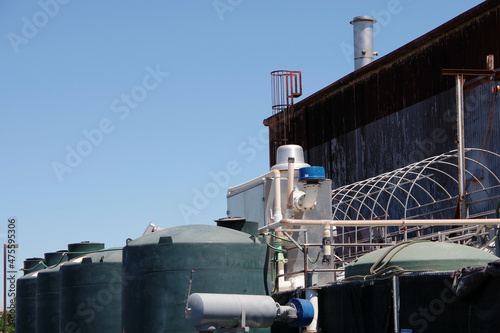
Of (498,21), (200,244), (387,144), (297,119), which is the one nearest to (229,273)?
(200,244)

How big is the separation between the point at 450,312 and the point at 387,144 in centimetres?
2197

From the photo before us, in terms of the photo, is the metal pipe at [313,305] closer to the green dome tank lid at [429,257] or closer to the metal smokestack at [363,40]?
the green dome tank lid at [429,257]

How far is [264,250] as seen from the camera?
14781mm

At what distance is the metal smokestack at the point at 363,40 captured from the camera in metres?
41.4

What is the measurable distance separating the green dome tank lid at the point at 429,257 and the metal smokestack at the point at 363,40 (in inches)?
1103

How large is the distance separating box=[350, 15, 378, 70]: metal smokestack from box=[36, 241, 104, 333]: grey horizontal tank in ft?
75.9

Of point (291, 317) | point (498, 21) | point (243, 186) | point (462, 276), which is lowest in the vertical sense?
point (291, 317)

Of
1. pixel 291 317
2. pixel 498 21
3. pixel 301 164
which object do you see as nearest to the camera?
pixel 291 317

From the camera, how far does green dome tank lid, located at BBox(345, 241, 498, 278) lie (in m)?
13.6

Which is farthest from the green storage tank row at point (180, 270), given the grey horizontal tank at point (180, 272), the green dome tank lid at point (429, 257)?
the green dome tank lid at point (429, 257)

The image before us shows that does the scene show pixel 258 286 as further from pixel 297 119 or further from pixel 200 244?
pixel 297 119

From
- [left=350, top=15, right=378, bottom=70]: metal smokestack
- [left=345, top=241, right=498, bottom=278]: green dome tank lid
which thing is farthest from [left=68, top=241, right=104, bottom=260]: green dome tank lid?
[left=350, top=15, right=378, bottom=70]: metal smokestack

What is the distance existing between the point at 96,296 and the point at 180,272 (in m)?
5.46

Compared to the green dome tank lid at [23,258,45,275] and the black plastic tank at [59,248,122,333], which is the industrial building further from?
the green dome tank lid at [23,258,45,275]
